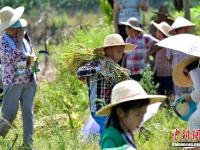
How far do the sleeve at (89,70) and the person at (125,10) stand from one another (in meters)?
3.34

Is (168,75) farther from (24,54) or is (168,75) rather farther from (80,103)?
(24,54)

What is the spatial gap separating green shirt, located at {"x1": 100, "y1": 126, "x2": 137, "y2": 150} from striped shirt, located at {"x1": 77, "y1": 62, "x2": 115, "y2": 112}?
8.26 ft

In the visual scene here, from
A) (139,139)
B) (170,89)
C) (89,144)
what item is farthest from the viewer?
(170,89)

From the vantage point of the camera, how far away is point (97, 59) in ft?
22.3

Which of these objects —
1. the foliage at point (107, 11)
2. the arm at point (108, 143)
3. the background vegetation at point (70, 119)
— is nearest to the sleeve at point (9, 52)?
the background vegetation at point (70, 119)

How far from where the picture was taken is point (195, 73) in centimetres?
573

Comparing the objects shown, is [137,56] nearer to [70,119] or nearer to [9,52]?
[70,119]

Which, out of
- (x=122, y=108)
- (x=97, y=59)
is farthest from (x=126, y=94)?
(x=97, y=59)

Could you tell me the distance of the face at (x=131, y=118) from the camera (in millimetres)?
4105

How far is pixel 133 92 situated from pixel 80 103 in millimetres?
5376

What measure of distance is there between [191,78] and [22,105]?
2237 millimetres

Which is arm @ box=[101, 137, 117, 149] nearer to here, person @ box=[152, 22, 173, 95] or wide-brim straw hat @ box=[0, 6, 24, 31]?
wide-brim straw hat @ box=[0, 6, 24, 31]

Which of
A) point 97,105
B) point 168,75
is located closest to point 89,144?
point 97,105

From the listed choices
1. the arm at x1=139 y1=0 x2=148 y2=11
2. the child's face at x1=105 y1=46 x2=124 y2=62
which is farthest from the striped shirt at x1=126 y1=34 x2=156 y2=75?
the child's face at x1=105 y1=46 x2=124 y2=62
